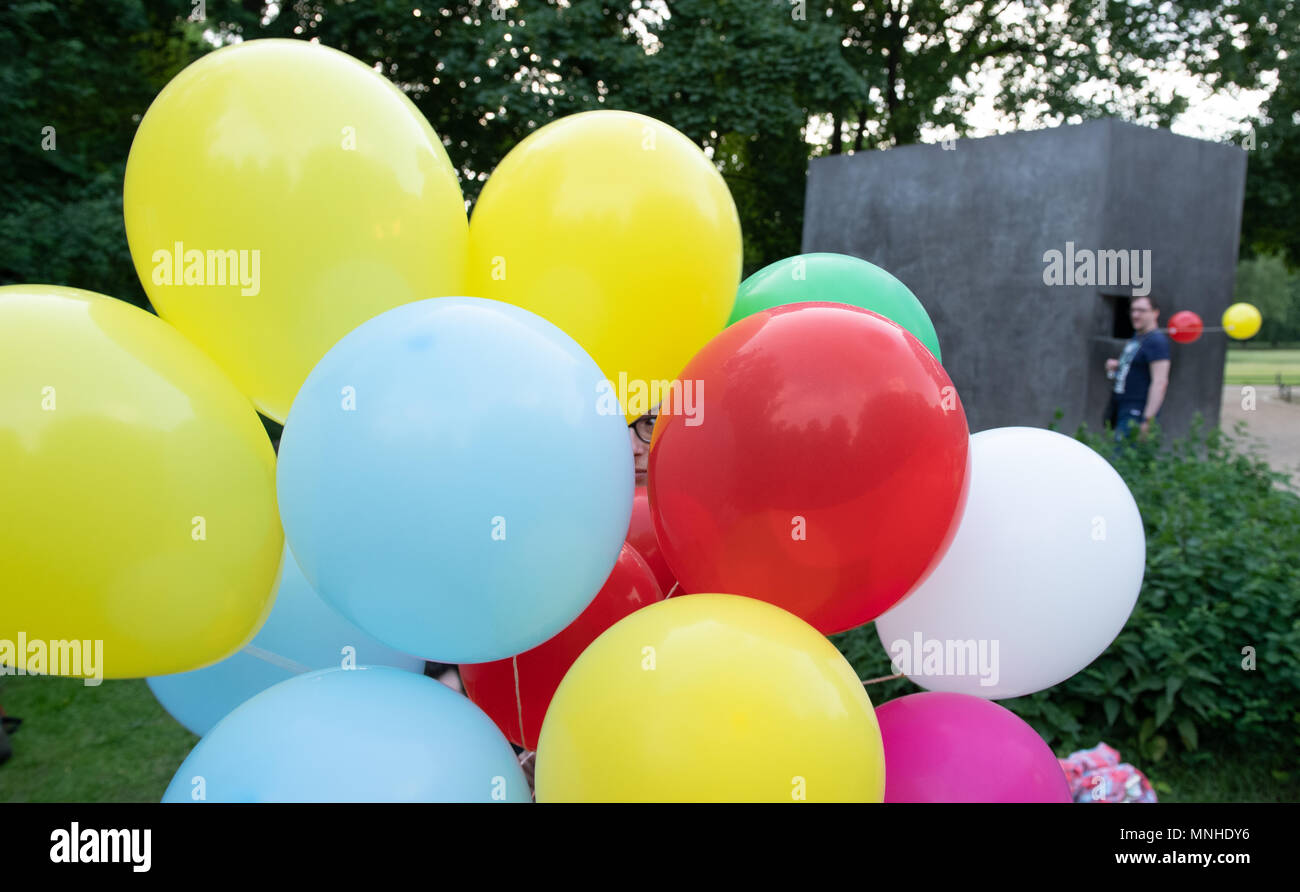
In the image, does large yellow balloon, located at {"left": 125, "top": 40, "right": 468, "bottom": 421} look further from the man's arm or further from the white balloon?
the man's arm

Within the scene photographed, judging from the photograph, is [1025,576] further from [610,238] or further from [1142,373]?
[1142,373]

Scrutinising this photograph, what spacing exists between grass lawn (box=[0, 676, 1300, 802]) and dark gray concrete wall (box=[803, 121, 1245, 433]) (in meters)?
3.63

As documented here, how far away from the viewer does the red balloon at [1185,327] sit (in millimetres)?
6430

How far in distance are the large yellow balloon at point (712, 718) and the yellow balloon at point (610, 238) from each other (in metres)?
0.51

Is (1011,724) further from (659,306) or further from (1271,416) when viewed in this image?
(1271,416)

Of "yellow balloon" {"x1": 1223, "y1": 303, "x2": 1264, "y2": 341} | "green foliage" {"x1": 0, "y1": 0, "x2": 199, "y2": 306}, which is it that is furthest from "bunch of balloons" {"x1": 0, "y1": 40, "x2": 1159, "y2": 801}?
"yellow balloon" {"x1": 1223, "y1": 303, "x2": 1264, "y2": 341}

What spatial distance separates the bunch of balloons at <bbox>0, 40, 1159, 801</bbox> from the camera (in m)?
1.28

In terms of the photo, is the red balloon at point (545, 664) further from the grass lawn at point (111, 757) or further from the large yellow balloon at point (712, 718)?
the grass lawn at point (111, 757)

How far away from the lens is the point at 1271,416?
1647 centimetres

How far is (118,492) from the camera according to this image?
130cm

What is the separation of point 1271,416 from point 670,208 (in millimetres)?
18740

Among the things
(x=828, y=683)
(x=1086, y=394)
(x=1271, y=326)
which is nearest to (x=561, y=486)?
(x=828, y=683)

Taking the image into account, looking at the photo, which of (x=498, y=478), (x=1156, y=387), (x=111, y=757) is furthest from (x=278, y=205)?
(x=1156, y=387)

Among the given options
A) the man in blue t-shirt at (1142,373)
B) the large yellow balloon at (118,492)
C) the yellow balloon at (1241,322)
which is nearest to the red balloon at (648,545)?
the large yellow balloon at (118,492)
